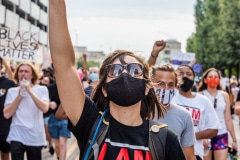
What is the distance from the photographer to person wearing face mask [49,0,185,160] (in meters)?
2.62

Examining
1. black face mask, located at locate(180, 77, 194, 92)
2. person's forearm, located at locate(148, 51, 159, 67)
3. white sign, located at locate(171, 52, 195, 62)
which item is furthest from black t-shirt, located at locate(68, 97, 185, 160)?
white sign, located at locate(171, 52, 195, 62)

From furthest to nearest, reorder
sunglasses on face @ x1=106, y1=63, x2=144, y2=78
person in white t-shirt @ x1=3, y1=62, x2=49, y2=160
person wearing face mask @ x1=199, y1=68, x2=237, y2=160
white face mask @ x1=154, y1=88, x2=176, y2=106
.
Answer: person wearing face mask @ x1=199, y1=68, x2=237, y2=160 < person in white t-shirt @ x1=3, y1=62, x2=49, y2=160 < white face mask @ x1=154, y1=88, x2=176, y2=106 < sunglasses on face @ x1=106, y1=63, x2=144, y2=78

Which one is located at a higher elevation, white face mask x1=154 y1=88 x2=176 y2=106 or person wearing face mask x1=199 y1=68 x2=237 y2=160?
white face mask x1=154 y1=88 x2=176 y2=106

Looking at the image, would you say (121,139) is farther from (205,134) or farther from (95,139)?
(205,134)

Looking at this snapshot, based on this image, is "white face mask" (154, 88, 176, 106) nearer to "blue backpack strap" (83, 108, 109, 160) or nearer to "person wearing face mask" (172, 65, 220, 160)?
"person wearing face mask" (172, 65, 220, 160)

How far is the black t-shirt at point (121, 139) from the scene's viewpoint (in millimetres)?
2605

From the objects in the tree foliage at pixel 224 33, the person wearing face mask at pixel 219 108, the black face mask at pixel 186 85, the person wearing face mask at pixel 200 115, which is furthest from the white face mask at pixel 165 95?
the tree foliage at pixel 224 33

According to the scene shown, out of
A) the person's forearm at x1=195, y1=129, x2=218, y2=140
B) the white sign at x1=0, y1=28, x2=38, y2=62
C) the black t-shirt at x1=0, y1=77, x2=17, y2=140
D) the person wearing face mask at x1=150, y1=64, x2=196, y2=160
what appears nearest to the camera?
the person wearing face mask at x1=150, y1=64, x2=196, y2=160

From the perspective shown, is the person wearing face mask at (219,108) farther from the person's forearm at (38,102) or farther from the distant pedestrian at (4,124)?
the distant pedestrian at (4,124)

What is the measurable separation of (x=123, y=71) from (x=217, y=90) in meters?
4.74

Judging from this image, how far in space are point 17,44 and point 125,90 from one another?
22.1ft

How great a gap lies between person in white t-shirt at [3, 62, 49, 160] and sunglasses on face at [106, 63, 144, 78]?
11.6 ft

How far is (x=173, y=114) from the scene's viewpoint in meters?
4.17

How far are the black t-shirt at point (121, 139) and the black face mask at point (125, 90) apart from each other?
0.13 metres
